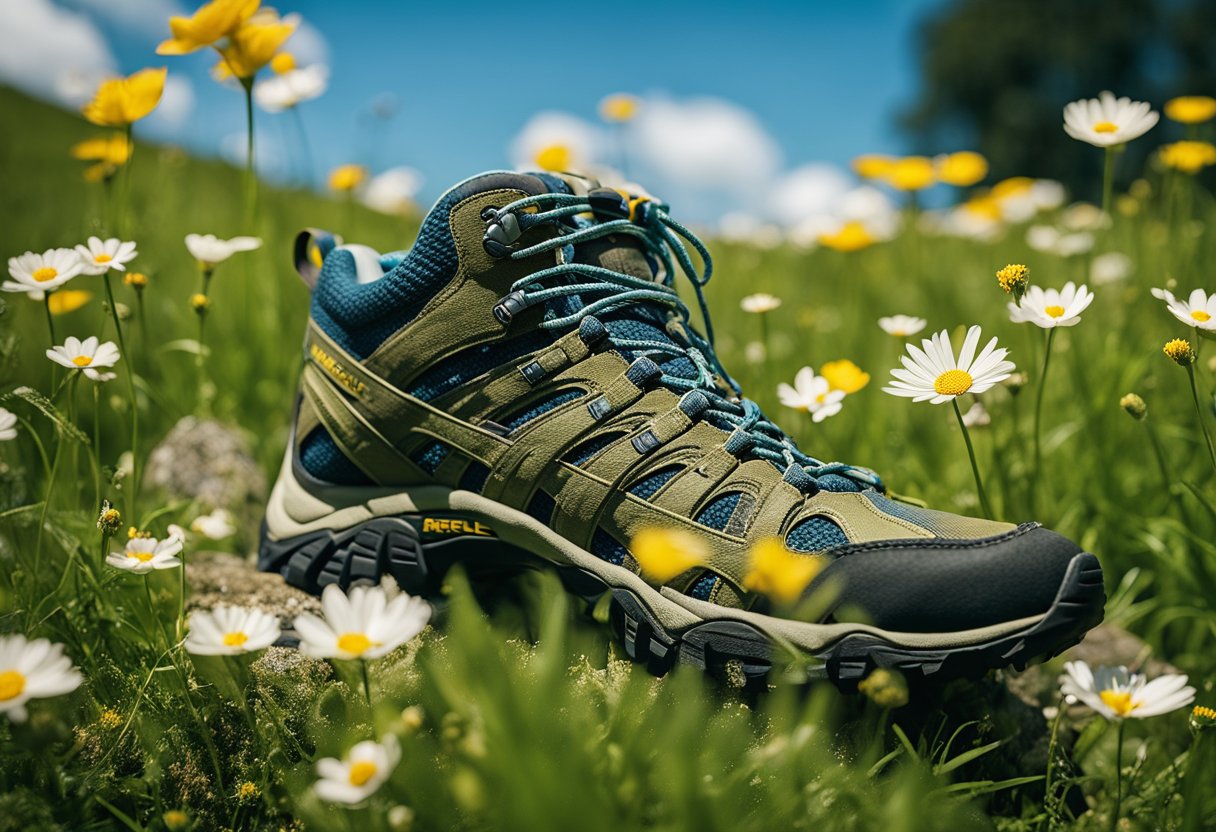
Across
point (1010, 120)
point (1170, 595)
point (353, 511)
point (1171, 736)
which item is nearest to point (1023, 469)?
point (1170, 595)

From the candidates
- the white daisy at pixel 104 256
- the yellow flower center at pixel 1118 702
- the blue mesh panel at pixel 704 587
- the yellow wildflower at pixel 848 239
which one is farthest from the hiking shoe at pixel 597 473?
the yellow wildflower at pixel 848 239

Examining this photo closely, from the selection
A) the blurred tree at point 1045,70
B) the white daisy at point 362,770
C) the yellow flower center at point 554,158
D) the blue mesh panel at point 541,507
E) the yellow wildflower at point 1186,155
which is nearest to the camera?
the white daisy at point 362,770

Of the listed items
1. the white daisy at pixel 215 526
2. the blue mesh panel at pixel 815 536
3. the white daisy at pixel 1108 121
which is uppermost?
the white daisy at pixel 1108 121

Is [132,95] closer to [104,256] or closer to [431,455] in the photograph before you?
[104,256]

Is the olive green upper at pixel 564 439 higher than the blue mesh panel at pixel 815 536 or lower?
higher

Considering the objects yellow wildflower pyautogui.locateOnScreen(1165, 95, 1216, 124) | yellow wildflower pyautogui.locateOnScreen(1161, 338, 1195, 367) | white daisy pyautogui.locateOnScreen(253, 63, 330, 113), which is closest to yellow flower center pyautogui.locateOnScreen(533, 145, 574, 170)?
white daisy pyautogui.locateOnScreen(253, 63, 330, 113)

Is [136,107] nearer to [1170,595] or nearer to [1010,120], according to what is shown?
[1170,595]

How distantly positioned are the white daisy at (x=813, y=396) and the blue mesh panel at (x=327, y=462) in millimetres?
909

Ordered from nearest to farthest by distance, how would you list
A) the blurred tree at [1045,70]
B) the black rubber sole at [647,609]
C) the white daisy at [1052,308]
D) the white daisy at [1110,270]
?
the black rubber sole at [647,609] → the white daisy at [1052,308] → the white daisy at [1110,270] → the blurred tree at [1045,70]

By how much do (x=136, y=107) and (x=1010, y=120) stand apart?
24.0 m

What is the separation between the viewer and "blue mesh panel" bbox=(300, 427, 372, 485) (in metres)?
1.89

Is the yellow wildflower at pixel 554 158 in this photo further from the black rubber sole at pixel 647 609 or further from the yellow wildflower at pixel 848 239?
the black rubber sole at pixel 647 609

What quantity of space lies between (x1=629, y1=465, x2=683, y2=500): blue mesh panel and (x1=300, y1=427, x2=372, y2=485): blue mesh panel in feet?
2.01

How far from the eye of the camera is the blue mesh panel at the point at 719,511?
1.55m
